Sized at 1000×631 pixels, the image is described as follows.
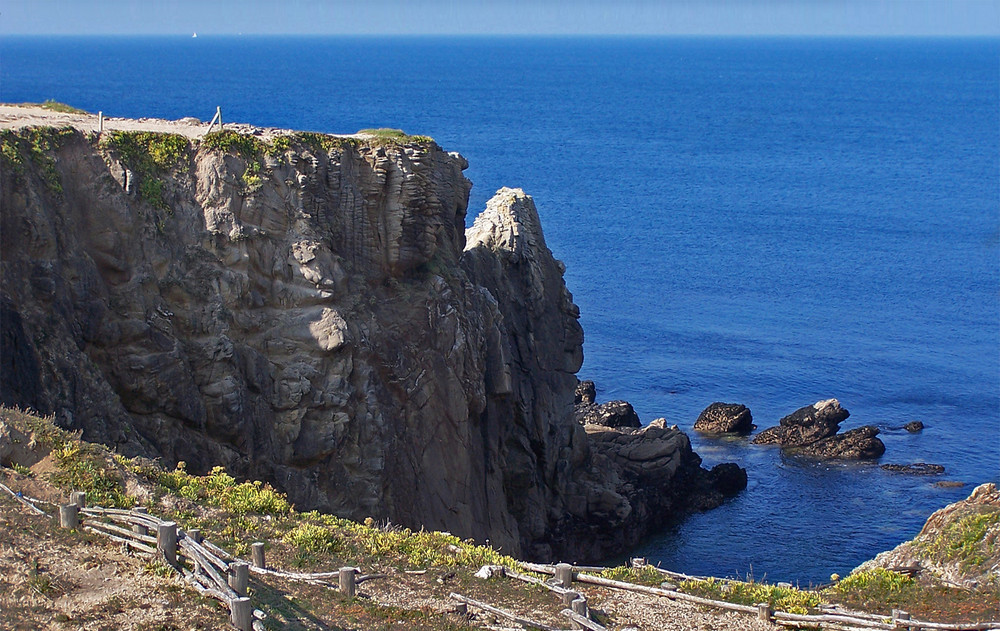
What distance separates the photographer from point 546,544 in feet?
158

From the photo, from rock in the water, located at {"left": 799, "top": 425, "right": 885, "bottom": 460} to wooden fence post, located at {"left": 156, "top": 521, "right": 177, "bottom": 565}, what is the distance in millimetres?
49055

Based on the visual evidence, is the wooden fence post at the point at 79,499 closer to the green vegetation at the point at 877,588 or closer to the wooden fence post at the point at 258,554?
the wooden fence post at the point at 258,554

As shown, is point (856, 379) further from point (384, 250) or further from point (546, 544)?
point (384, 250)

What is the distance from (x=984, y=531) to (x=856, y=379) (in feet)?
172

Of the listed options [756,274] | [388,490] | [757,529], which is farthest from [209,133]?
[756,274]

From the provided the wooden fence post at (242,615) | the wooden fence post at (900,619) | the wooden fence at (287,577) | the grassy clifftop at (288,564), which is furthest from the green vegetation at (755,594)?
the wooden fence post at (242,615)

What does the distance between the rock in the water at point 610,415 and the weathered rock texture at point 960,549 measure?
36.5m

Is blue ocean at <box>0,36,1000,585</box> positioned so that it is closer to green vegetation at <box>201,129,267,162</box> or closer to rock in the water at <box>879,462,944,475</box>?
rock in the water at <box>879,462,944,475</box>

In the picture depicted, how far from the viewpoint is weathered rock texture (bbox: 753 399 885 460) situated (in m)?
63.9

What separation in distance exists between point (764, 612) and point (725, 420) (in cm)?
4762

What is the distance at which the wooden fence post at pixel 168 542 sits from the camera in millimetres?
19562

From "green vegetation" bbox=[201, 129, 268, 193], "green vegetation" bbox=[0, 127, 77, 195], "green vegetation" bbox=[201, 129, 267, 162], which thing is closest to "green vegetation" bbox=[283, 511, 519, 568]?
"green vegetation" bbox=[0, 127, 77, 195]

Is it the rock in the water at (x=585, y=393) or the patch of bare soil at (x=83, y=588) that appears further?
the rock in the water at (x=585, y=393)

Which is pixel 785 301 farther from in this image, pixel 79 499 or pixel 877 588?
pixel 79 499
